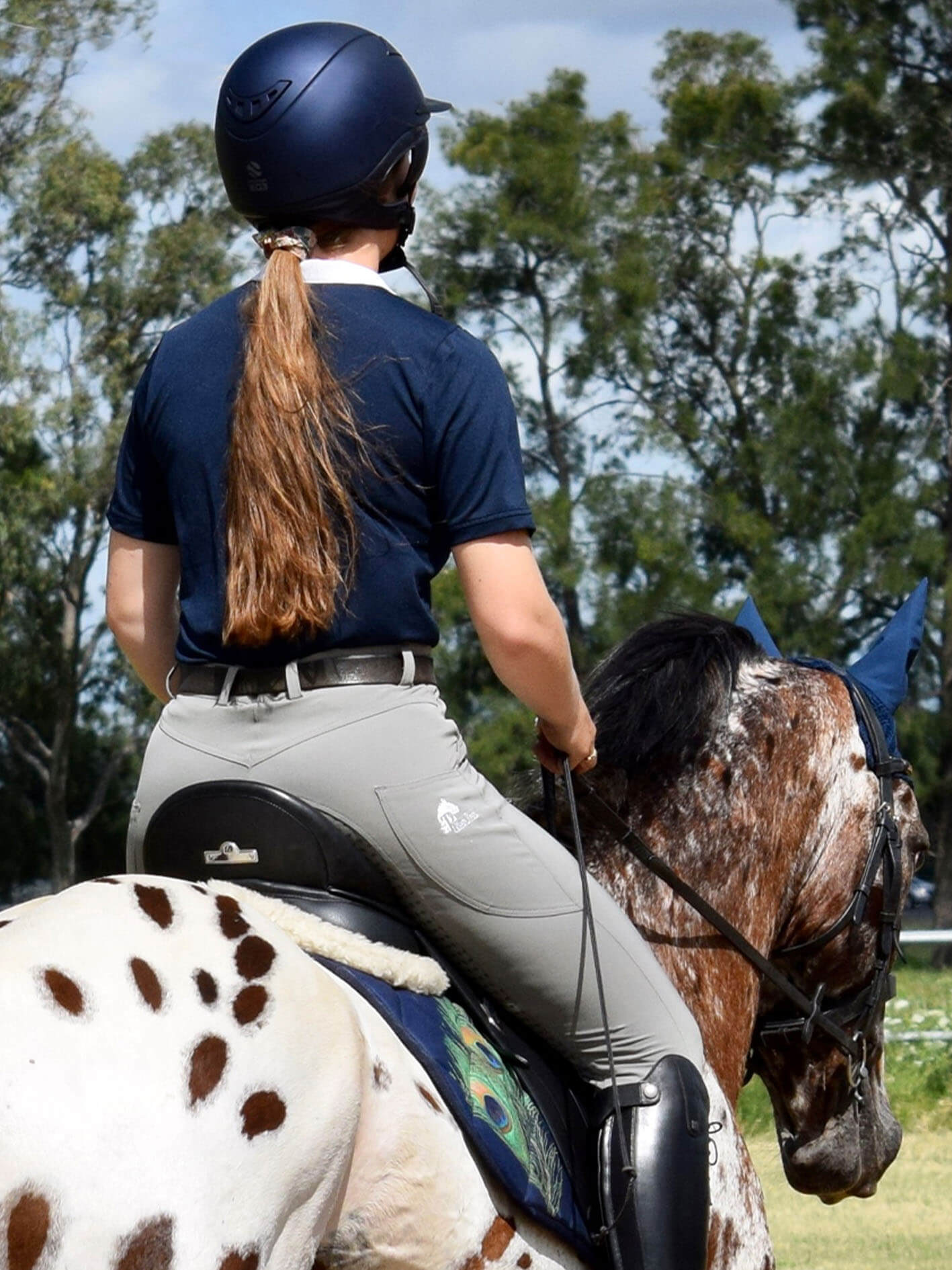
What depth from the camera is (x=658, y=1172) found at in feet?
8.15

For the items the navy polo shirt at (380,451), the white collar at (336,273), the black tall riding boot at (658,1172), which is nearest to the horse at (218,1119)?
the black tall riding boot at (658,1172)

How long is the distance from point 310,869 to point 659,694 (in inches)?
43.9

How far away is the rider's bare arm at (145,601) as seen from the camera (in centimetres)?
268

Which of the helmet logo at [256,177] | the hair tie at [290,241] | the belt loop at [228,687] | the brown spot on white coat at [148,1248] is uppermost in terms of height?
the helmet logo at [256,177]

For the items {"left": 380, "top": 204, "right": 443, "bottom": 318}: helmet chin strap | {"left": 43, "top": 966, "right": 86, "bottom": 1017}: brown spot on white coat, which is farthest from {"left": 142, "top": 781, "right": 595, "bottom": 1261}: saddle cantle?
{"left": 380, "top": 204, "right": 443, "bottom": 318}: helmet chin strap

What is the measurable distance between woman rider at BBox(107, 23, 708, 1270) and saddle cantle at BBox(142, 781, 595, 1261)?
0.10 ft

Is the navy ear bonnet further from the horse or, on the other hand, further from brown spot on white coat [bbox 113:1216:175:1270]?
brown spot on white coat [bbox 113:1216:175:1270]

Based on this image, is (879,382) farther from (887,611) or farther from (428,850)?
(428,850)

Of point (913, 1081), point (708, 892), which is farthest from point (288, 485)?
point (913, 1081)

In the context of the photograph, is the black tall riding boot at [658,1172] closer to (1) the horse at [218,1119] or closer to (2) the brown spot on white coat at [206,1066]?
(1) the horse at [218,1119]

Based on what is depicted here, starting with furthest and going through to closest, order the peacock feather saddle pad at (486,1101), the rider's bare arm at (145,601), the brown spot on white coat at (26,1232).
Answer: the rider's bare arm at (145,601) < the peacock feather saddle pad at (486,1101) < the brown spot on white coat at (26,1232)

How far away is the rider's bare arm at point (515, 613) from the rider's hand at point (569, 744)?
0.16 metres

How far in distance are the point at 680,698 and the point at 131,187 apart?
26.4m

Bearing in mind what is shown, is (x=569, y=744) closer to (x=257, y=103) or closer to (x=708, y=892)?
(x=708, y=892)
